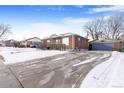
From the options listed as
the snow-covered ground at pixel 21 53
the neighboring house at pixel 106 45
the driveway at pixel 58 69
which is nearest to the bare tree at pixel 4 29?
the snow-covered ground at pixel 21 53

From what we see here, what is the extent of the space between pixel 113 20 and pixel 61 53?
1296mm

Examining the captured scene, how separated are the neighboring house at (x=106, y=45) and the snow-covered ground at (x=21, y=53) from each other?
724 mm

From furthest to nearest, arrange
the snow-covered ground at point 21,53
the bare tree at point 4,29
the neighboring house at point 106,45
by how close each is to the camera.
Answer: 1. the snow-covered ground at point 21,53
2. the neighboring house at point 106,45
3. the bare tree at point 4,29

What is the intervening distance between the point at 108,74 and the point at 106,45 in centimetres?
65

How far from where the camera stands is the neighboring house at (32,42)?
11.0ft

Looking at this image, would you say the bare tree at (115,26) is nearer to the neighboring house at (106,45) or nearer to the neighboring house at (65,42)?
the neighboring house at (106,45)

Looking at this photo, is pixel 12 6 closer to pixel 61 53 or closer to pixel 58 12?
pixel 58 12

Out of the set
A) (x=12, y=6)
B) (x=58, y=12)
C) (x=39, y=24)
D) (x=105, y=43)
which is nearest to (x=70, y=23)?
(x=58, y=12)

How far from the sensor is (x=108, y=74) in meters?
3.00

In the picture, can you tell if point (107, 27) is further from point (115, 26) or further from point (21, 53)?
point (21, 53)

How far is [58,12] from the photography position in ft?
10.0

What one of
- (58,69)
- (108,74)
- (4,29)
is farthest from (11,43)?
(108,74)

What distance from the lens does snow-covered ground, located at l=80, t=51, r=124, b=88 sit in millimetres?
2725

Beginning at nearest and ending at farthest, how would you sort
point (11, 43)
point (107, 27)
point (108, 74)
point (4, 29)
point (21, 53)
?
point (108, 74) < point (4, 29) < point (107, 27) < point (11, 43) < point (21, 53)
